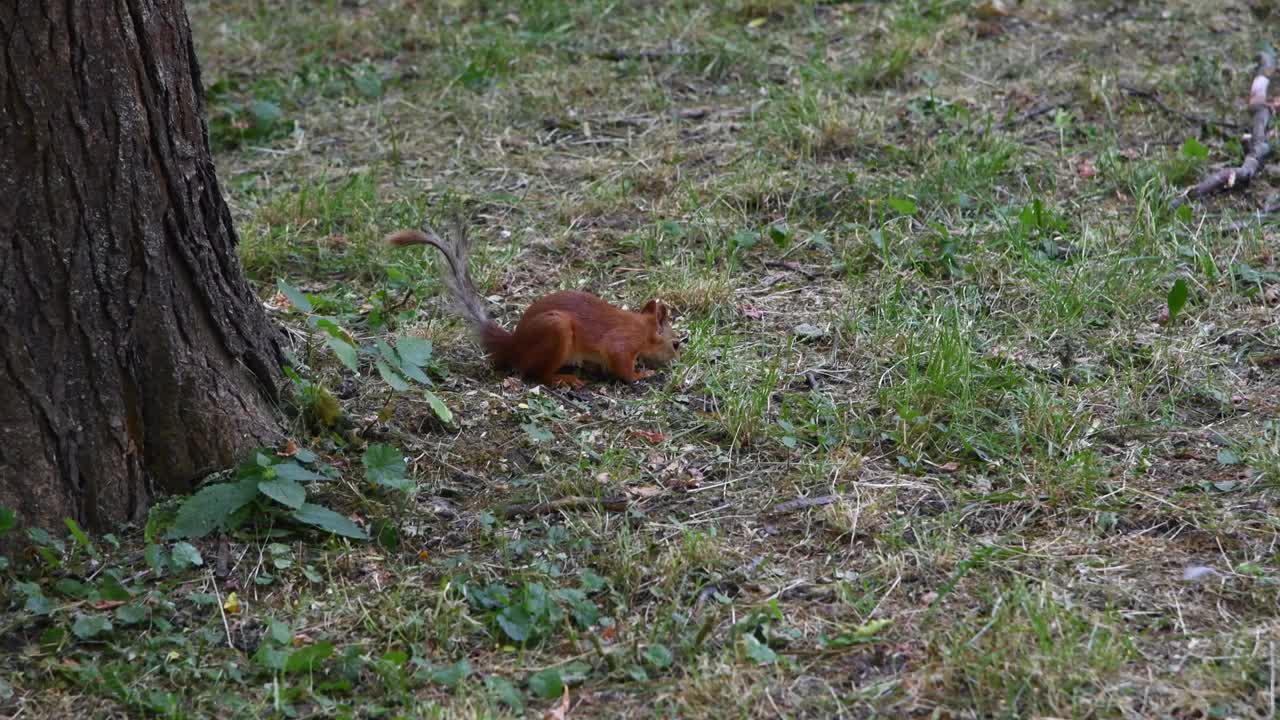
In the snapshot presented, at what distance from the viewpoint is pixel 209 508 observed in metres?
3.31

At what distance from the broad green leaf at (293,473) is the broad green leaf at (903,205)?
8.59ft

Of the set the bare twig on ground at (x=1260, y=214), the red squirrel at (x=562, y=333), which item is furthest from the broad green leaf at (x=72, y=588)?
the bare twig on ground at (x=1260, y=214)

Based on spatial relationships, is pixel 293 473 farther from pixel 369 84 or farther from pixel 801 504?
pixel 369 84

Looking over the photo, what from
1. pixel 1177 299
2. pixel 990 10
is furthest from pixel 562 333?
pixel 990 10

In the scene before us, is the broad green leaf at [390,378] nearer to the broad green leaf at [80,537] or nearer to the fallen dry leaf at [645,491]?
the fallen dry leaf at [645,491]

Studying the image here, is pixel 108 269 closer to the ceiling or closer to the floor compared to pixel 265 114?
closer to the ceiling

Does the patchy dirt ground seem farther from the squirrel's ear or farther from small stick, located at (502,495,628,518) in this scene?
the squirrel's ear

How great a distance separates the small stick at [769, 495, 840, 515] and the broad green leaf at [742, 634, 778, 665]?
0.61 metres

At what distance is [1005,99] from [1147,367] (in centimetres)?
241

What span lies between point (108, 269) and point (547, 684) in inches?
53.8

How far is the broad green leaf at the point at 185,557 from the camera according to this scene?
10.5ft

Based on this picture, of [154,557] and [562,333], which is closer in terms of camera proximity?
[154,557]

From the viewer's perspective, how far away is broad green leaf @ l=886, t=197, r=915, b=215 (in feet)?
16.9

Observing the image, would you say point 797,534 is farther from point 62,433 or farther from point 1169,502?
point 62,433
